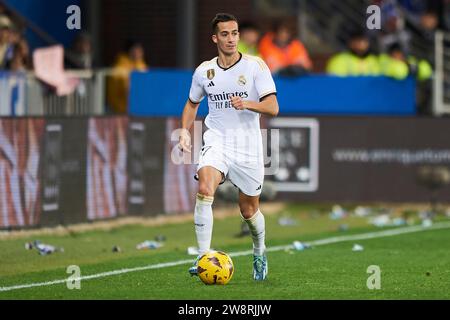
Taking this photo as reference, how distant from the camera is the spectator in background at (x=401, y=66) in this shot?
78.9ft

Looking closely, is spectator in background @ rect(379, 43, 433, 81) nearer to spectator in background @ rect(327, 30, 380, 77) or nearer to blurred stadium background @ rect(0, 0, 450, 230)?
blurred stadium background @ rect(0, 0, 450, 230)

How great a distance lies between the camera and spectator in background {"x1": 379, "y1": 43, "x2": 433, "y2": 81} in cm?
2406

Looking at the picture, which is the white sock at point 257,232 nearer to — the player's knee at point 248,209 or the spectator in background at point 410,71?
the player's knee at point 248,209

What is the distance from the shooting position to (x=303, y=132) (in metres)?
23.2

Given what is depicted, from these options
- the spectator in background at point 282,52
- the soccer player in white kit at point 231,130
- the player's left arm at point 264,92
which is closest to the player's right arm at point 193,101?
the soccer player in white kit at point 231,130

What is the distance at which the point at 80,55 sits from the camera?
2480 cm

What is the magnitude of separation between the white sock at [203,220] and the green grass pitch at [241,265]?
384 millimetres

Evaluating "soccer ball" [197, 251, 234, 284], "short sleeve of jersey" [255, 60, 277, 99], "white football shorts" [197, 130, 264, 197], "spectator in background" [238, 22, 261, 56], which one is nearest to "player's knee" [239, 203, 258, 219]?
"white football shorts" [197, 130, 264, 197]

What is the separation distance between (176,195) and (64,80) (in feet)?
7.99

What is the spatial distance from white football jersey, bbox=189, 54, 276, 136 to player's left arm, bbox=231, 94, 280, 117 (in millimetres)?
77

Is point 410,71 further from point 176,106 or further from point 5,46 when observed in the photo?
point 5,46

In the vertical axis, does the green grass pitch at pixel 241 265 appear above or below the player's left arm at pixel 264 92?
below

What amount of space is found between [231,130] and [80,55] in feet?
39.9
